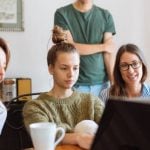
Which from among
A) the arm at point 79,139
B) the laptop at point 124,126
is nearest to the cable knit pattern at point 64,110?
the arm at point 79,139

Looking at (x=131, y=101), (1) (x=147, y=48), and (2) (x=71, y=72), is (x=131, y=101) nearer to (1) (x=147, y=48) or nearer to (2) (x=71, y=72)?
(2) (x=71, y=72)

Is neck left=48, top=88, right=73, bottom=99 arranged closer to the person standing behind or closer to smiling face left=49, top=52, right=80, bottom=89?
smiling face left=49, top=52, right=80, bottom=89

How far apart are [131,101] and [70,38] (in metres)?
1.77

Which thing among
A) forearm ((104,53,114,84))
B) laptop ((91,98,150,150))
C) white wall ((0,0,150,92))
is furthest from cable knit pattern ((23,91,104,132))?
white wall ((0,0,150,92))

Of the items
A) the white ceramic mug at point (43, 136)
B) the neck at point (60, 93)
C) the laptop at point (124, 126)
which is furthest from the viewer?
the neck at point (60, 93)

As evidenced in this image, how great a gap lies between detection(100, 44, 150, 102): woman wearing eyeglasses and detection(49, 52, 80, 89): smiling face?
12.7 inches

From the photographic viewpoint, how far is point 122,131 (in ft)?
1.87

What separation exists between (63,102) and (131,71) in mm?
474

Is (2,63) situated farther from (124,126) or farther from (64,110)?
(124,126)

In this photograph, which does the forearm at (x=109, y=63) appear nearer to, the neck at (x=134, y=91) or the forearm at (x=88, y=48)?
the forearm at (x=88, y=48)

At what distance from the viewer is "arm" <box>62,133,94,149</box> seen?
1.16 meters

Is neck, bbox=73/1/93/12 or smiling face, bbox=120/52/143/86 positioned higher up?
neck, bbox=73/1/93/12

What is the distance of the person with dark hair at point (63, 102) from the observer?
1.39m

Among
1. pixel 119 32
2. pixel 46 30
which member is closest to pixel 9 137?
pixel 46 30
